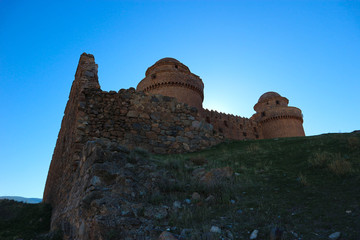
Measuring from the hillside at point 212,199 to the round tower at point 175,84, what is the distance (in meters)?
15.6

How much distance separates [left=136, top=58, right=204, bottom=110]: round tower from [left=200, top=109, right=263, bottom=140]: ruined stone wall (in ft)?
10.8

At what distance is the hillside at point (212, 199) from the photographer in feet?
9.69

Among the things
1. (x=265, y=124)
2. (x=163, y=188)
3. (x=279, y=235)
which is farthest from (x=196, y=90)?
(x=279, y=235)

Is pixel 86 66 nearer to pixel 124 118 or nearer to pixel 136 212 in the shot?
pixel 124 118

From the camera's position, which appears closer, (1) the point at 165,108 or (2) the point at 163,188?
(2) the point at 163,188

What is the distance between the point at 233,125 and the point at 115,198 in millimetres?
24771

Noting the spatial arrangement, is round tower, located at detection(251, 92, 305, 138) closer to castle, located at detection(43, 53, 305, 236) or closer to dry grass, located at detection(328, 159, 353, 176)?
castle, located at detection(43, 53, 305, 236)

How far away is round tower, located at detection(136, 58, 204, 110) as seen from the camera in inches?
819

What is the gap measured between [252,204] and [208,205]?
27.3 inches

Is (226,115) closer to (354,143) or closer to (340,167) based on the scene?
(354,143)

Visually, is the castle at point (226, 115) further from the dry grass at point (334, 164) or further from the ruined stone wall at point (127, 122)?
the dry grass at point (334, 164)

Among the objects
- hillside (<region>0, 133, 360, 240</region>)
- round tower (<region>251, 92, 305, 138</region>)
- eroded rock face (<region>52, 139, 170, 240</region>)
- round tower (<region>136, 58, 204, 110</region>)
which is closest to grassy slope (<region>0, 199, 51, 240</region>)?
eroded rock face (<region>52, 139, 170, 240</region>)

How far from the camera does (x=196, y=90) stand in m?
21.7

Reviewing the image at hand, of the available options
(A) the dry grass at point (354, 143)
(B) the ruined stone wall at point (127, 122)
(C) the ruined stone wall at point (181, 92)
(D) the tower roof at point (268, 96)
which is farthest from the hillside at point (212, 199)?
(D) the tower roof at point (268, 96)
